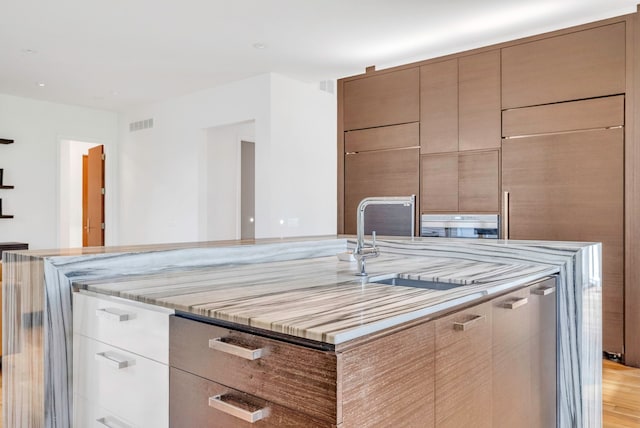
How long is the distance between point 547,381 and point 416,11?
3.00 metres

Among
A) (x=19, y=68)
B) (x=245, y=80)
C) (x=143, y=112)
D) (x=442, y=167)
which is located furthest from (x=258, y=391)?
(x=143, y=112)

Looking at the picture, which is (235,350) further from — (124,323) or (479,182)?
(479,182)

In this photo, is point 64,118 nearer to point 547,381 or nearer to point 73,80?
point 73,80

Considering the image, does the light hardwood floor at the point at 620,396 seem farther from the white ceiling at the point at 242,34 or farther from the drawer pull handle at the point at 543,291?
the white ceiling at the point at 242,34

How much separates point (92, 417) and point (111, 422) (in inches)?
4.6

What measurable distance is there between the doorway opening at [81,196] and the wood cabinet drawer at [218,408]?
6.46 meters

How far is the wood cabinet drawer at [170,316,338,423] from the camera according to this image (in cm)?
86

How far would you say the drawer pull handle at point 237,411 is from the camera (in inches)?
37.0

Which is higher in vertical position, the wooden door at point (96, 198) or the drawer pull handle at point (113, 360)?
the wooden door at point (96, 198)

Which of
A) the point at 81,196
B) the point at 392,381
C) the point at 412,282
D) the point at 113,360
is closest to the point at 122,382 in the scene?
the point at 113,360

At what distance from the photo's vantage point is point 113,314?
4.33 ft

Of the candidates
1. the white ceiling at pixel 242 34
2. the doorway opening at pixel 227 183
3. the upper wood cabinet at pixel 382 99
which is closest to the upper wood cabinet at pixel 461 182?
the upper wood cabinet at pixel 382 99

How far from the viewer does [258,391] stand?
0.97 metres

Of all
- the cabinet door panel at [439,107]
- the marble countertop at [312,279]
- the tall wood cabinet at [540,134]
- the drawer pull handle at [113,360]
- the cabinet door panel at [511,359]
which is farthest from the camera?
the cabinet door panel at [439,107]
